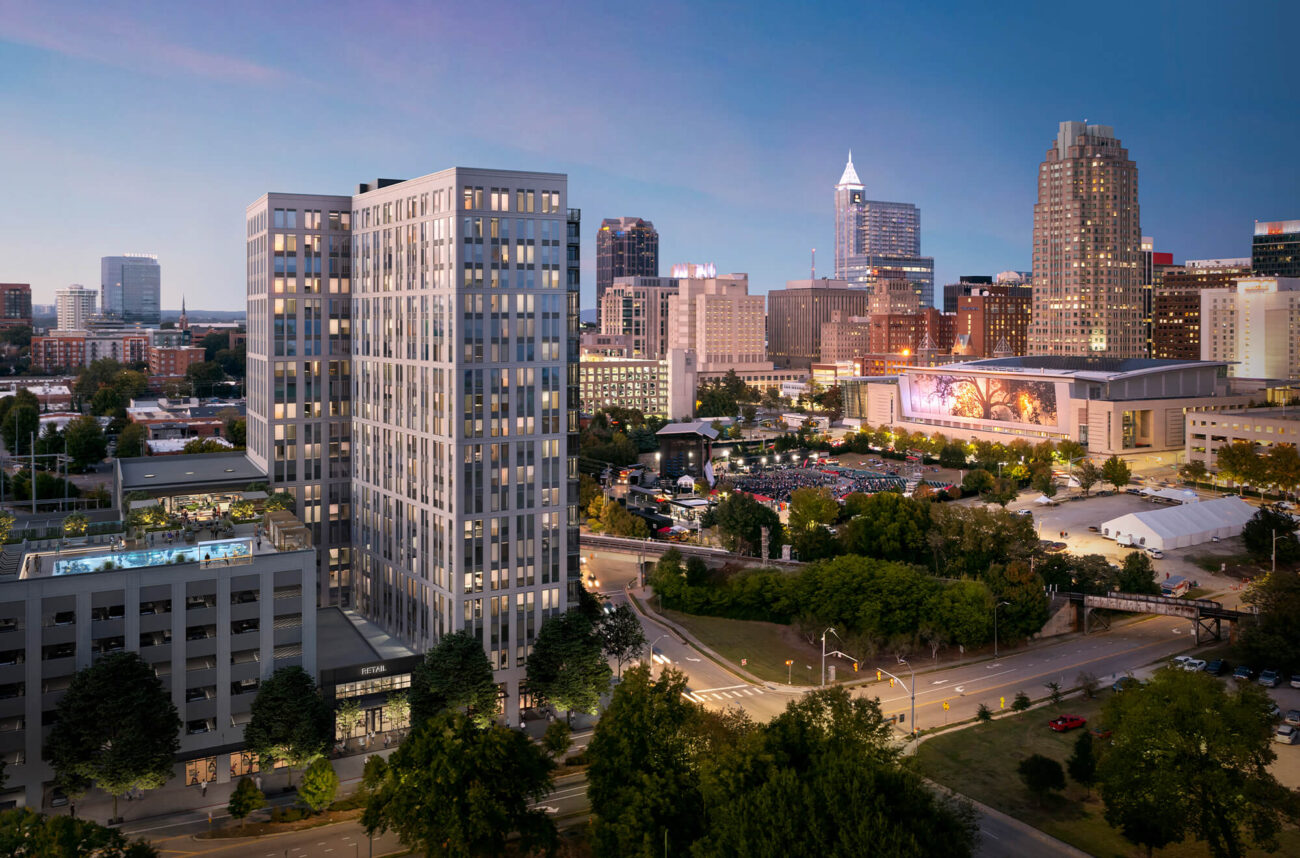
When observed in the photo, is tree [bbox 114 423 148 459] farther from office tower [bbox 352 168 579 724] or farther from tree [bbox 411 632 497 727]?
tree [bbox 411 632 497 727]

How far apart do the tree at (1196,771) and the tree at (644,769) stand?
72.3ft

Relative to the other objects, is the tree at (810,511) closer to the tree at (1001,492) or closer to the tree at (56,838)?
the tree at (1001,492)

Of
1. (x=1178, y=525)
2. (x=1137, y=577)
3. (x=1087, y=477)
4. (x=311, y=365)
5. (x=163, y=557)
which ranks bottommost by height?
(x=1137, y=577)

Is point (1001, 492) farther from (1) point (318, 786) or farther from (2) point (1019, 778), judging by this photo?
(1) point (318, 786)

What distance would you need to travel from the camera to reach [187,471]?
9638 cm

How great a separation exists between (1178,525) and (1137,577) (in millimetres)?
24367

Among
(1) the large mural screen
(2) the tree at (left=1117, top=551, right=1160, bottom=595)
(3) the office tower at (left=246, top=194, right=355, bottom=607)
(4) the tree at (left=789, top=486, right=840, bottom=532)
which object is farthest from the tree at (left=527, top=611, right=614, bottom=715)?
(1) the large mural screen

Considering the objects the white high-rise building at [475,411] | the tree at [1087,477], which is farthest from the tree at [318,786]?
the tree at [1087,477]

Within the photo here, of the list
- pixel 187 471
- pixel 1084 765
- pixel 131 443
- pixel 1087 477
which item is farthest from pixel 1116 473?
pixel 131 443

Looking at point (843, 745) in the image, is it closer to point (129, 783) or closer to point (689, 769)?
point (689, 769)

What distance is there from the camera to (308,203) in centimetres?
8769

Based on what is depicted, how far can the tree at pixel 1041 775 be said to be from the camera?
188ft

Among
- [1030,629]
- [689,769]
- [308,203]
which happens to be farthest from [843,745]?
[308,203]

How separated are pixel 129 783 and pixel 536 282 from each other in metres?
39.1
